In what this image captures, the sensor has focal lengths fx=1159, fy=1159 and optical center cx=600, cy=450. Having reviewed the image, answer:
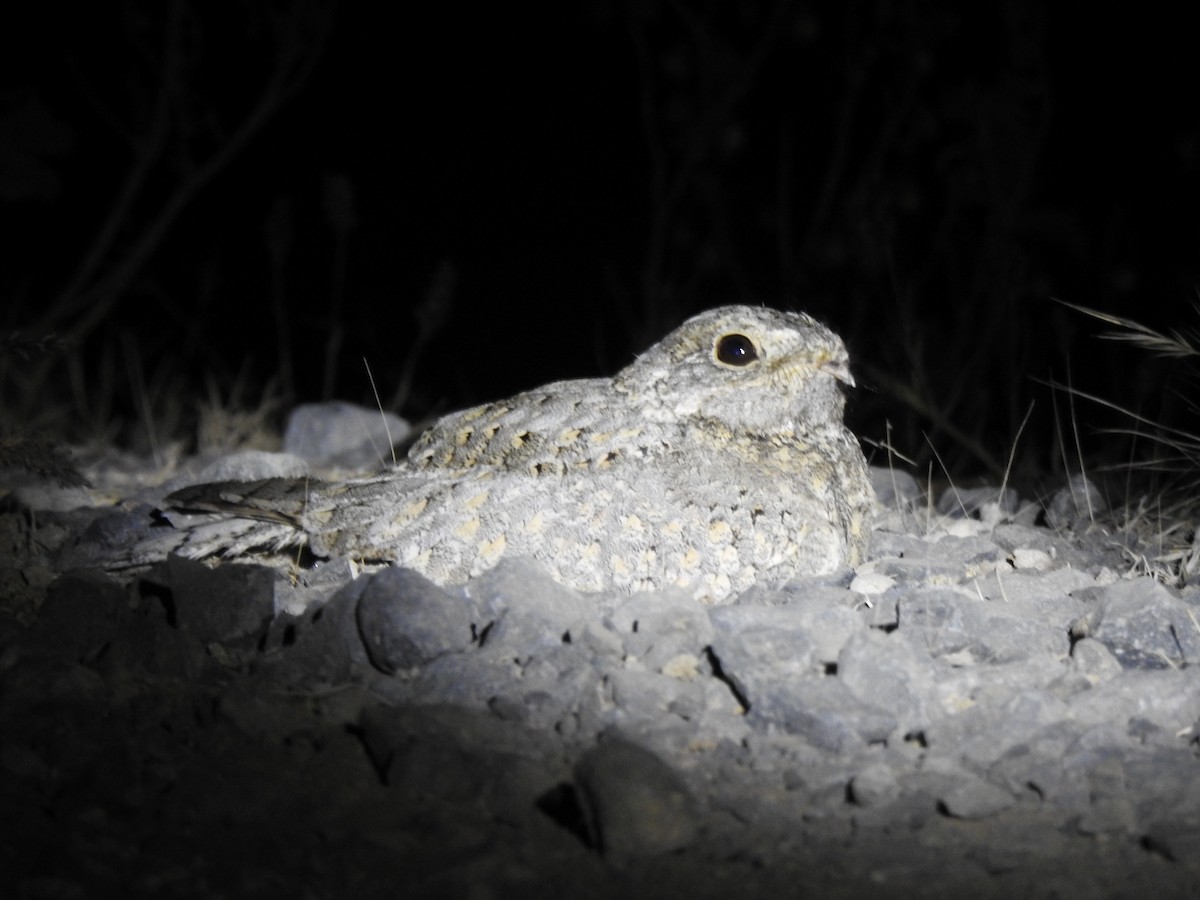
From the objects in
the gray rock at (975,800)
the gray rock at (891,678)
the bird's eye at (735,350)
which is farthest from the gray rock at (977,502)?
the gray rock at (975,800)

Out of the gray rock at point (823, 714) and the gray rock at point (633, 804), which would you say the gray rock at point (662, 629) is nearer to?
the gray rock at point (823, 714)

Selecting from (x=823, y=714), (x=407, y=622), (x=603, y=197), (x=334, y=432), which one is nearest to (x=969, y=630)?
(x=823, y=714)

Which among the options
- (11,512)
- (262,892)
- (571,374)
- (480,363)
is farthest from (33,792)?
(480,363)

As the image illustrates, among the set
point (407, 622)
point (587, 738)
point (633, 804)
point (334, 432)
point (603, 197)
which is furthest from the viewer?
point (603, 197)

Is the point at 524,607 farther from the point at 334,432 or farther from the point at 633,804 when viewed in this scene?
the point at 334,432

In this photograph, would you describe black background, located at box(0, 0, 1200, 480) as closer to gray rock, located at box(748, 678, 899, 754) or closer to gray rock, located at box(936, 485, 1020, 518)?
gray rock, located at box(936, 485, 1020, 518)

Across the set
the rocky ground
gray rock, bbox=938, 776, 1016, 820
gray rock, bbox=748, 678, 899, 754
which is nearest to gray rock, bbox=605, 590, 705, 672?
the rocky ground
